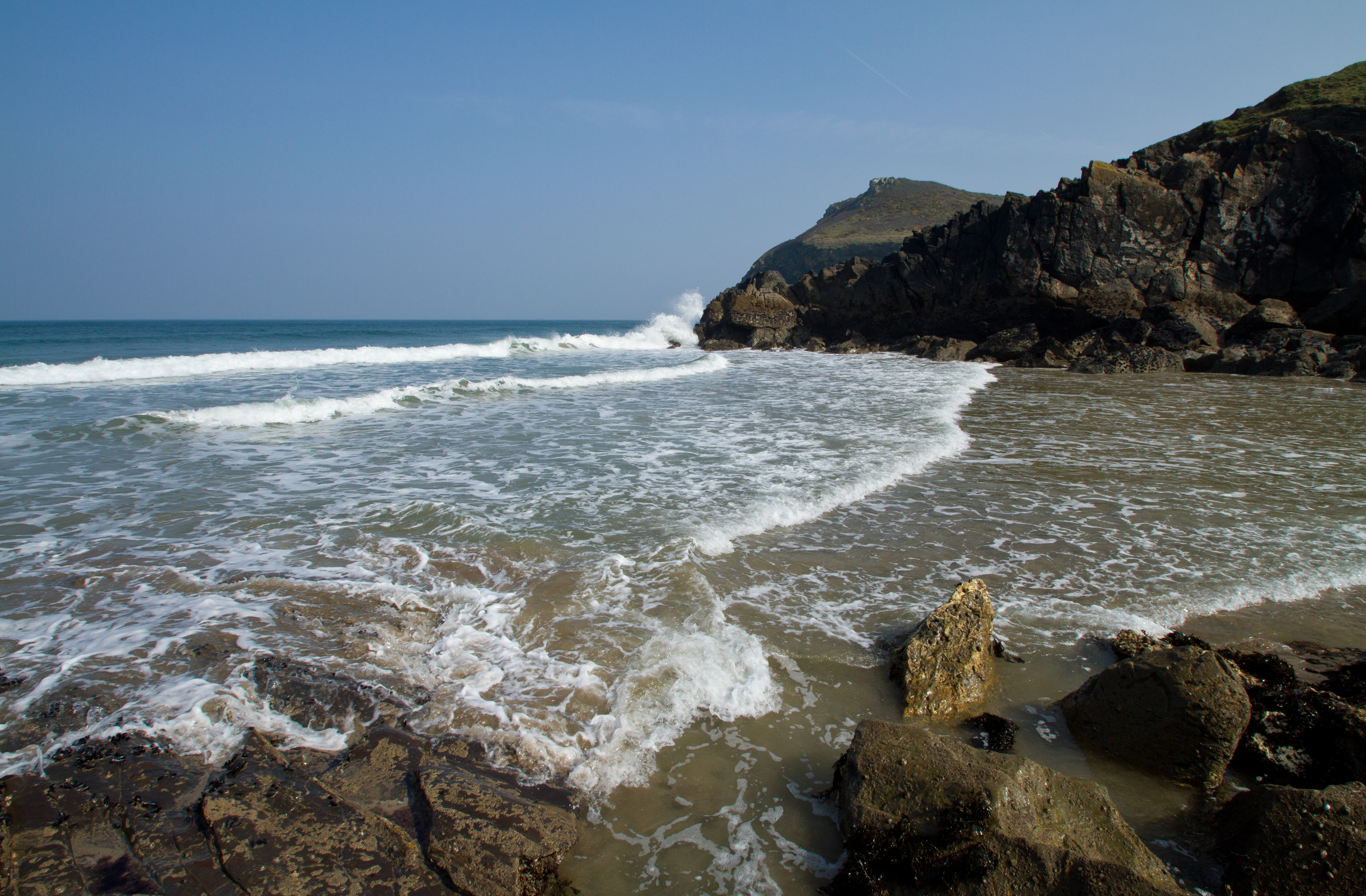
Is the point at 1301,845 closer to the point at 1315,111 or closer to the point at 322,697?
the point at 322,697

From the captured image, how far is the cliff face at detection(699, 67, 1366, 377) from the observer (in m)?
21.3

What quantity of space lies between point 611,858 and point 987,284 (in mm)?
28508

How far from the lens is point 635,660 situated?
146 inches

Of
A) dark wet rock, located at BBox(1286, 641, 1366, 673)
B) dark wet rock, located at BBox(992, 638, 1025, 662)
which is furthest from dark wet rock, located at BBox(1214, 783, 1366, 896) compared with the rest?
dark wet rock, located at BBox(1286, 641, 1366, 673)

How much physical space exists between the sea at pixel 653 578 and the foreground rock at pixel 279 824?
0.49ft

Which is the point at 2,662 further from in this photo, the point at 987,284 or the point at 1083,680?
the point at 987,284

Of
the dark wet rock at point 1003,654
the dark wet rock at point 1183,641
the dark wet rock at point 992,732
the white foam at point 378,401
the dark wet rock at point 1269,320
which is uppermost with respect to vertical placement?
the dark wet rock at point 1269,320

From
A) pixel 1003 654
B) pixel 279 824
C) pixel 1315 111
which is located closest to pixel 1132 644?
pixel 1003 654

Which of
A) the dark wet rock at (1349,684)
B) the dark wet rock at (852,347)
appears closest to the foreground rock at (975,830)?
the dark wet rock at (1349,684)

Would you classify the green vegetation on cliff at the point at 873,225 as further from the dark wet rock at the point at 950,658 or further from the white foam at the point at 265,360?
the dark wet rock at the point at 950,658

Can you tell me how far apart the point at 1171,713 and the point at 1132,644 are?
0.94m

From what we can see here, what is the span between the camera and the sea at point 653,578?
292cm

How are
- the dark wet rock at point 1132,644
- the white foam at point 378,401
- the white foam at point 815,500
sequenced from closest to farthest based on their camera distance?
the dark wet rock at point 1132,644 < the white foam at point 815,500 < the white foam at point 378,401

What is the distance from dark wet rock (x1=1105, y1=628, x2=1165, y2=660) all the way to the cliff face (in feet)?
65.4
